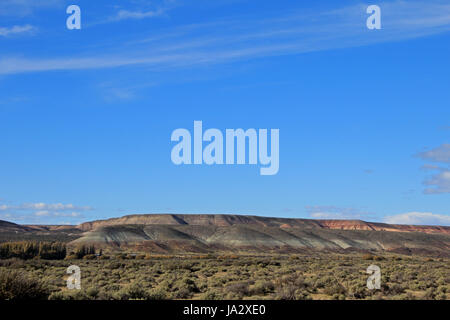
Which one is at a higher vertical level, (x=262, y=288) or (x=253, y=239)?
(x=253, y=239)

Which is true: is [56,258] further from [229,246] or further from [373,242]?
[373,242]

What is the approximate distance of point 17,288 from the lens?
1805cm

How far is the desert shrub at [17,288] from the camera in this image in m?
17.7

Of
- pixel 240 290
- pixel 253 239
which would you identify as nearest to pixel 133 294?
Result: pixel 240 290

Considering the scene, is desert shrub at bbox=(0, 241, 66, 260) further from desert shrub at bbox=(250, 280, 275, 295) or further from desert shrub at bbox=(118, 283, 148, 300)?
desert shrub at bbox=(118, 283, 148, 300)

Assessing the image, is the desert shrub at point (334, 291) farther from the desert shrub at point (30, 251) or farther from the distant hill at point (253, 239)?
the distant hill at point (253, 239)

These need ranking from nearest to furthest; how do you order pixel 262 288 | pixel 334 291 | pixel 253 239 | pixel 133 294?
pixel 133 294, pixel 334 291, pixel 262 288, pixel 253 239

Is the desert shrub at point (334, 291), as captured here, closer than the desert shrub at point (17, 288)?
No

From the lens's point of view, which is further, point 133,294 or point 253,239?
point 253,239

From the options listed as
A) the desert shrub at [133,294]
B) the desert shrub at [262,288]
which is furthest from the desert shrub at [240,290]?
the desert shrub at [133,294]

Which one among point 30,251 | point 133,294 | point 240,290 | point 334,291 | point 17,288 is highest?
point 17,288

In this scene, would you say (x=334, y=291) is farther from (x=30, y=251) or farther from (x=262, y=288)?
(x=30, y=251)

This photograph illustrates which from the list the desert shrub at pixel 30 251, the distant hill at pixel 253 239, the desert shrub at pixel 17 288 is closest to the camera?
the desert shrub at pixel 17 288
